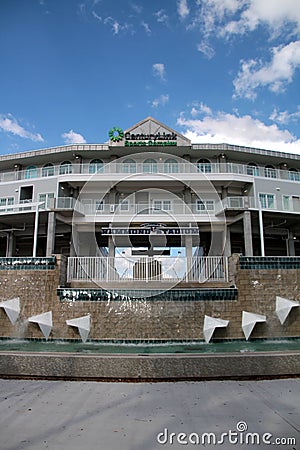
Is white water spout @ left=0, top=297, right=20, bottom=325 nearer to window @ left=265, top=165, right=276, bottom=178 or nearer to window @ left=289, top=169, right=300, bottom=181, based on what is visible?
window @ left=265, top=165, right=276, bottom=178

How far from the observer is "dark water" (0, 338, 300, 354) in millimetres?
8273

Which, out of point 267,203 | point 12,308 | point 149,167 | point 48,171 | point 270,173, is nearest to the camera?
point 12,308

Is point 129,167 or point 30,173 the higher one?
point 30,173

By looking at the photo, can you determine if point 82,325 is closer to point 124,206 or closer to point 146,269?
point 146,269

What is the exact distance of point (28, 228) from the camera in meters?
21.9

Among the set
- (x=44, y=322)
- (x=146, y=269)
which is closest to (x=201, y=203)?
(x=146, y=269)

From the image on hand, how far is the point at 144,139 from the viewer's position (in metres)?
22.5

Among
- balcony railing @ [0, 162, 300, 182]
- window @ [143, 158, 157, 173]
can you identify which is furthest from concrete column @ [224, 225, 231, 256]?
window @ [143, 158, 157, 173]

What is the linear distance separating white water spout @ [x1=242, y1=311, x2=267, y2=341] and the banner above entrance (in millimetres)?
15085

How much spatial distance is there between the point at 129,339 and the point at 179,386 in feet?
16.6

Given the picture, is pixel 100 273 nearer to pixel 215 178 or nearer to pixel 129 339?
pixel 129 339

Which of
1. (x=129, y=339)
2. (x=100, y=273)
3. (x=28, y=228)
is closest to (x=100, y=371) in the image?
(x=129, y=339)

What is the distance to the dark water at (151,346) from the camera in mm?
8273

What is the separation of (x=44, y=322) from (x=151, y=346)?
3379mm
